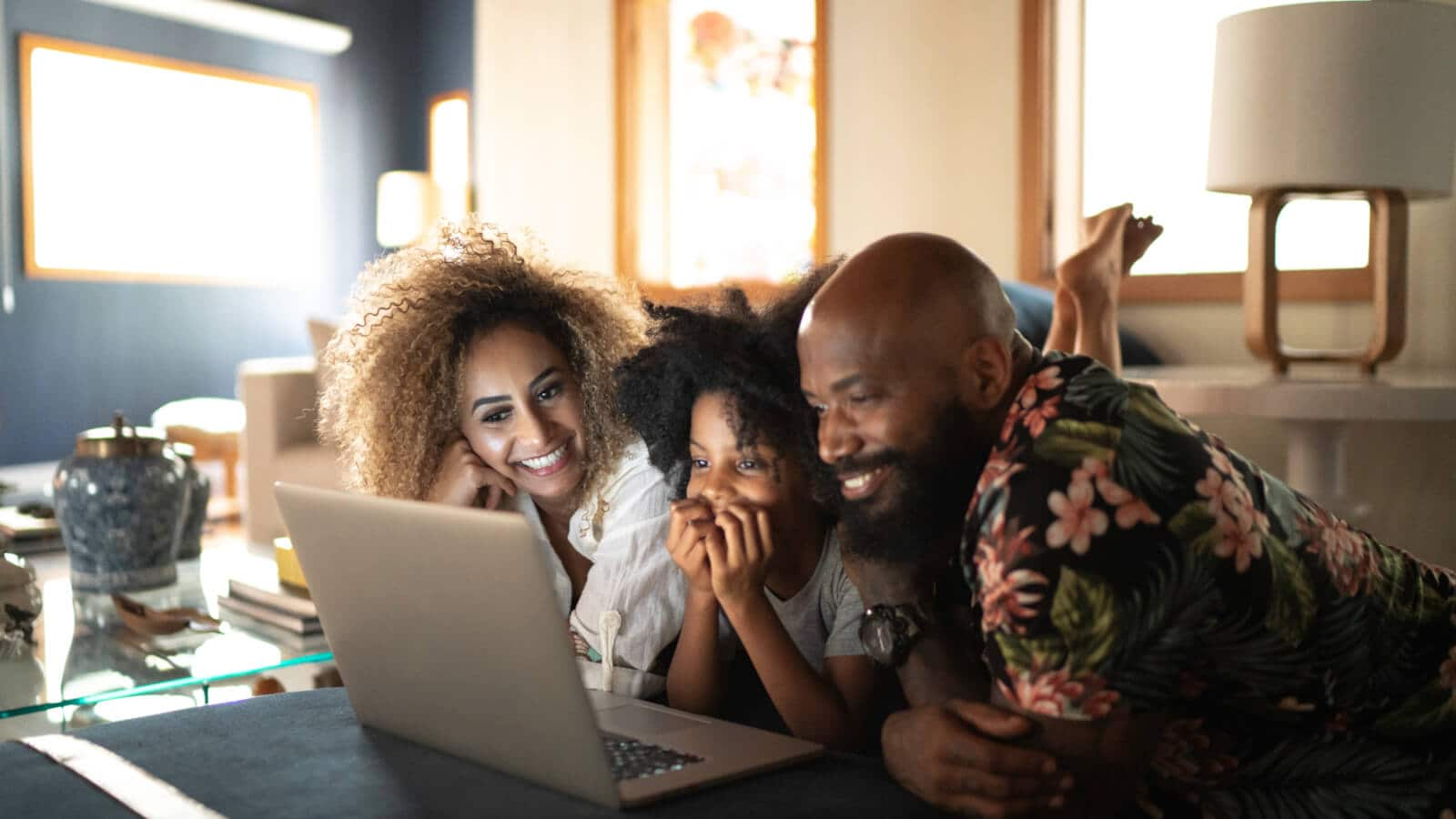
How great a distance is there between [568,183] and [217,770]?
14.8 feet

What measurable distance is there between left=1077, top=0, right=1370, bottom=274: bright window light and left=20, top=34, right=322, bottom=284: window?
4804mm

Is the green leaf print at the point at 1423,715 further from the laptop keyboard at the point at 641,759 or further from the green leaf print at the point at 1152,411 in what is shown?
the laptop keyboard at the point at 641,759

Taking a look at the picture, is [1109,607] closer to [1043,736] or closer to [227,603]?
[1043,736]

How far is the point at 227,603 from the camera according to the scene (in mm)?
2152

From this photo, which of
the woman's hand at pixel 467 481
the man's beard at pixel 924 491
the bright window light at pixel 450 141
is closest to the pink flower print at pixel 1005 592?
the man's beard at pixel 924 491

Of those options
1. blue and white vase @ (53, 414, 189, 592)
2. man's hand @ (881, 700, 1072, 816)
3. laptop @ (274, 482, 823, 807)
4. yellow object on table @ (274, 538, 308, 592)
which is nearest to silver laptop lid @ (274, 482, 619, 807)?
laptop @ (274, 482, 823, 807)

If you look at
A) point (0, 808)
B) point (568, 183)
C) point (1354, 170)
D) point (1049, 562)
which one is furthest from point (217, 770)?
point (568, 183)

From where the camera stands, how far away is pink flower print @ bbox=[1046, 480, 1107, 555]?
0.78 meters

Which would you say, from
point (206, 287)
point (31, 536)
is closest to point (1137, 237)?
point (31, 536)

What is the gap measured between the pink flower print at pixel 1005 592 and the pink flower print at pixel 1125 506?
0.18 feet

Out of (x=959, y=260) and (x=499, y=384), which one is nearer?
(x=959, y=260)

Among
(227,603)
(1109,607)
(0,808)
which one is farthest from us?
(227,603)

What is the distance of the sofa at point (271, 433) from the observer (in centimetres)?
394

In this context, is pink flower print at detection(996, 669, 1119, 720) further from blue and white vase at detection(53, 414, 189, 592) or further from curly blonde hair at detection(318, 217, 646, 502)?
blue and white vase at detection(53, 414, 189, 592)
